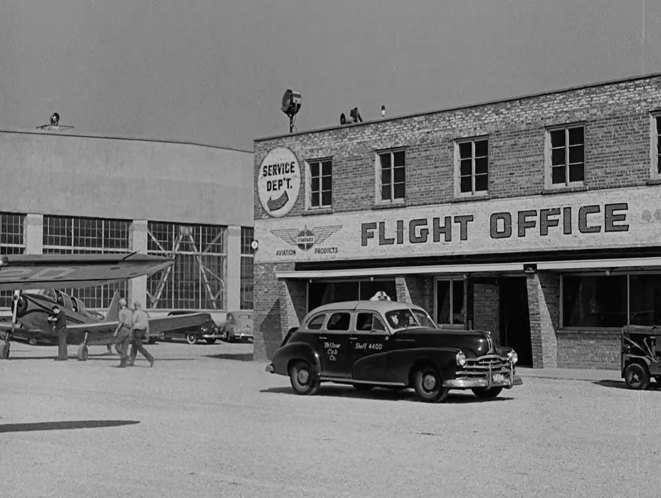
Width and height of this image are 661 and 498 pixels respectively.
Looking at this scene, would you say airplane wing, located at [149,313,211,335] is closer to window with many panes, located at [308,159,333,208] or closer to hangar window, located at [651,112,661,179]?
window with many panes, located at [308,159,333,208]

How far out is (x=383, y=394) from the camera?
66.0 ft

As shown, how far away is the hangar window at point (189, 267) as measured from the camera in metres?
59.9

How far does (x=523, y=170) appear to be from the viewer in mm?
27781

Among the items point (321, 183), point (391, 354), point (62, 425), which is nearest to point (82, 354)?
point (321, 183)

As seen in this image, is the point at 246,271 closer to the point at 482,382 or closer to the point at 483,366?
the point at 483,366

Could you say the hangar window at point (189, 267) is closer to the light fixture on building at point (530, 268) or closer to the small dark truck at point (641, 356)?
the light fixture on building at point (530, 268)

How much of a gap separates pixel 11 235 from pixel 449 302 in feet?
104

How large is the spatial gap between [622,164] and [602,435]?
13.4 meters

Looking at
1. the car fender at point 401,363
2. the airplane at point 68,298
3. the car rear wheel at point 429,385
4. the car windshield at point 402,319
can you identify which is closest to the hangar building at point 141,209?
the airplane at point 68,298

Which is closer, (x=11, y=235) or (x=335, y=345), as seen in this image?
(x=335, y=345)

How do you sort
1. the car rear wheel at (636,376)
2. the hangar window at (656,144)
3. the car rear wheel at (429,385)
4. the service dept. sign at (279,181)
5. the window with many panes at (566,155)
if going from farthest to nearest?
1. the service dept. sign at (279,181)
2. the window with many panes at (566,155)
3. the hangar window at (656,144)
4. the car rear wheel at (636,376)
5. the car rear wheel at (429,385)

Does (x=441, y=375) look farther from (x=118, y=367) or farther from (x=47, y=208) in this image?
(x=47, y=208)

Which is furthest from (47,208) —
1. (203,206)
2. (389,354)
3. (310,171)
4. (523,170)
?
(389,354)

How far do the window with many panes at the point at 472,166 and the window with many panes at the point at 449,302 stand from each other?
8.29 feet
